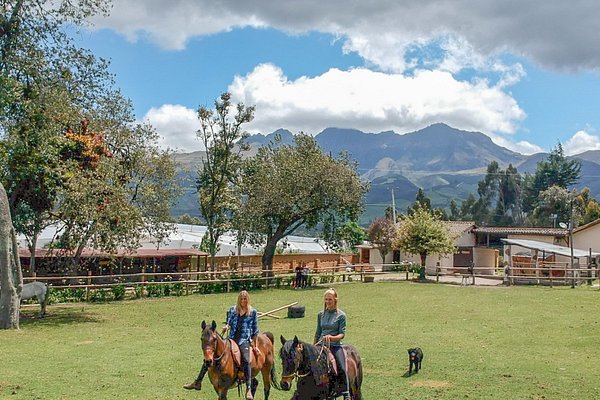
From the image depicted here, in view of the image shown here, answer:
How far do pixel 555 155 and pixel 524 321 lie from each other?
9557cm

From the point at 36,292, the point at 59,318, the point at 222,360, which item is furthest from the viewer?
the point at 59,318

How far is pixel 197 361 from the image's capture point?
1336cm

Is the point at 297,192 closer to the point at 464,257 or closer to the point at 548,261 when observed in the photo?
the point at 548,261

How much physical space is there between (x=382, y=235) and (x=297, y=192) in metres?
22.2

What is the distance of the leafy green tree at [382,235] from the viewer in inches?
2169

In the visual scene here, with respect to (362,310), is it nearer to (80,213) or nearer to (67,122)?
(80,213)

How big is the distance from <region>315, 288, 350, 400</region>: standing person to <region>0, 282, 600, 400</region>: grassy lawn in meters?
2.40

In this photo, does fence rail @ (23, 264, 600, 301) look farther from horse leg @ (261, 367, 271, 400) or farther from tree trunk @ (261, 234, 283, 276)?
horse leg @ (261, 367, 271, 400)

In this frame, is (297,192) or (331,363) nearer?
(331,363)

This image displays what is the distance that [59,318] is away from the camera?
21.5 meters

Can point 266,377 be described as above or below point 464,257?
below

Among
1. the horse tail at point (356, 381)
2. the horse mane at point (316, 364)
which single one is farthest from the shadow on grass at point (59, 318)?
the horse mane at point (316, 364)

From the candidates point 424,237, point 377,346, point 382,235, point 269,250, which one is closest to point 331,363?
point 377,346

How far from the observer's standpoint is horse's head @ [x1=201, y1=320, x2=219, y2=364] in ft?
26.7
